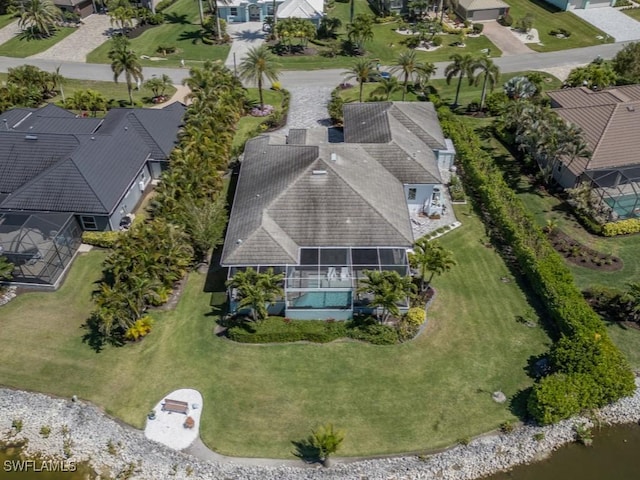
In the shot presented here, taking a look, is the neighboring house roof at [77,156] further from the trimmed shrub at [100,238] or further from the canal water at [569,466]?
the canal water at [569,466]

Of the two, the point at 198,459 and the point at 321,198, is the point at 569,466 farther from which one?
the point at 321,198

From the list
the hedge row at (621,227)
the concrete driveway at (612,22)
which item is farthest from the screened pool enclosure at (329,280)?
the concrete driveway at (612,22)

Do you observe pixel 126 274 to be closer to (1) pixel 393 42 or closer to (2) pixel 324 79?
(2) pixel 324 79

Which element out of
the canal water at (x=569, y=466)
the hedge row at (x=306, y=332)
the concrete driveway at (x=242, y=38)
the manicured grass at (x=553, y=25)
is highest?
the manicured grass at (x=553, y=25)

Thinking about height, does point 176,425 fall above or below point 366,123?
below

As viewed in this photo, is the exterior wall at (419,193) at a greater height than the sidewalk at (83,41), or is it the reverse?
the exterior wall at (419,193)

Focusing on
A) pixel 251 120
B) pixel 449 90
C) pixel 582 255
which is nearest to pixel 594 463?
pixel 582 255
